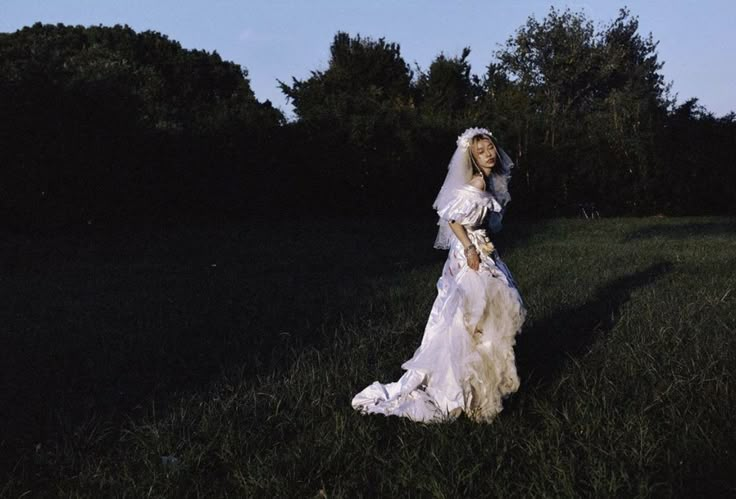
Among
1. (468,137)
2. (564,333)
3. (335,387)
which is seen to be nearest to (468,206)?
(468,137)

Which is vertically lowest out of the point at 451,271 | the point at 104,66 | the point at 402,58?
the point at 451,271

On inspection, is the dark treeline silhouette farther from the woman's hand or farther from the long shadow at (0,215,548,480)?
the woman's hand

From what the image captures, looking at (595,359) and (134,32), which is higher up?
(134,32)

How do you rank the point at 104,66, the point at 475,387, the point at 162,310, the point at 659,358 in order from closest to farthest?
→ the point at 475,387 → the point at 659,358 → the point at 162,310 → the point at 104,66

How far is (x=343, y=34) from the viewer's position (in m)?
34.6

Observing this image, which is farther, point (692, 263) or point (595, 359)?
point (692, 263)

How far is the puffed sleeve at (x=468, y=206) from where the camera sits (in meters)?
4.44

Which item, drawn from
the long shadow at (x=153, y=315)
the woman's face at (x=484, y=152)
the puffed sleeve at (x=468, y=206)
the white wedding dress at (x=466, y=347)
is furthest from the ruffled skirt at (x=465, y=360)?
the long shadow at (x=153, y=315)

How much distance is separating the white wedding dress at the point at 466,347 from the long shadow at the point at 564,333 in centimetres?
63

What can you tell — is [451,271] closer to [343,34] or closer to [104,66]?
[104,66]

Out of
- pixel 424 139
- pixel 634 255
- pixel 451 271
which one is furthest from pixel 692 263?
pixel 424 139

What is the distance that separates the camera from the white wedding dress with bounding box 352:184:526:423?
4098 millimetres

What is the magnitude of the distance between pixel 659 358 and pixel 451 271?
1728 millimetres

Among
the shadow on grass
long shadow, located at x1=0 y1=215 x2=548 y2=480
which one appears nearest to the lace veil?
long shadow, located at x1=0 y1=215 x2=548 y2=480
